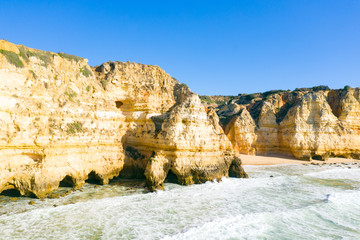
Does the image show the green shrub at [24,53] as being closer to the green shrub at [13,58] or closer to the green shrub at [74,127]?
the green shrub at [13,58]

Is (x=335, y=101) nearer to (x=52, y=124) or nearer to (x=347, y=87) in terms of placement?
(x=347, y=87)

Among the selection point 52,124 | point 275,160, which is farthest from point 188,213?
point 275,160

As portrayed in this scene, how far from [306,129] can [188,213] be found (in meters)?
28.5

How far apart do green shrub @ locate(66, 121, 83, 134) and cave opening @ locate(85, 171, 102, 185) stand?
3637mm

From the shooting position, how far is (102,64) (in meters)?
20.7

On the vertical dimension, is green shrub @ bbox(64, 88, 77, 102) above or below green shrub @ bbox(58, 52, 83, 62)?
below

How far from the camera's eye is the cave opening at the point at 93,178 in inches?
656

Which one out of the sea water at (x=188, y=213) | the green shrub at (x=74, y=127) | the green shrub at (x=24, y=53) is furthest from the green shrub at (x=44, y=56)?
the sea water at (x=188, y=213)

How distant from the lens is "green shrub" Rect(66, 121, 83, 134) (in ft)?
50.7

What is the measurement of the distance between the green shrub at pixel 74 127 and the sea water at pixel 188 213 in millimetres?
4346

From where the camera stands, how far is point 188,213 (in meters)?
11.6

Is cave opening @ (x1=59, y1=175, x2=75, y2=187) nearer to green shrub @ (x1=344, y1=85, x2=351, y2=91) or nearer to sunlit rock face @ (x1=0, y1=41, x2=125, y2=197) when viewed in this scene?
sunlit rock face @ (x1=0, y1=41, x2=125, y2=197)

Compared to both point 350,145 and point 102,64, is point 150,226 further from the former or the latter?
point 350,145

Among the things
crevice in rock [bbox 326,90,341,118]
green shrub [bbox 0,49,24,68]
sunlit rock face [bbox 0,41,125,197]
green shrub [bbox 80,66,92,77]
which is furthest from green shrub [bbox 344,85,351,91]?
green shrub [bbox 0,49,24,68]
